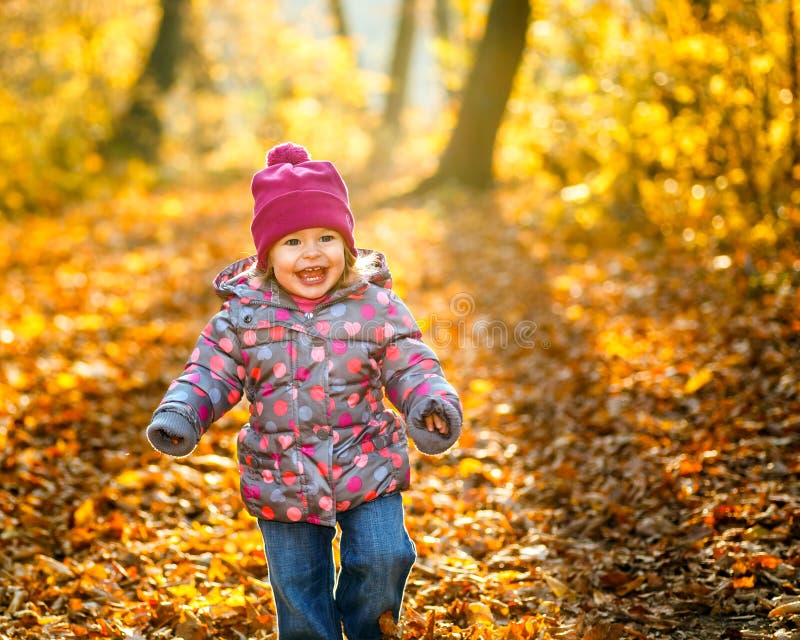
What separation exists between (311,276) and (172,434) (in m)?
0.75

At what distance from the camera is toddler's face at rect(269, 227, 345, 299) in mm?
2896

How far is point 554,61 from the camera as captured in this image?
12.9m

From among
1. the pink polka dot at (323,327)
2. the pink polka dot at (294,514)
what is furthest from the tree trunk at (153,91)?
the pink polka dot at (294,514)

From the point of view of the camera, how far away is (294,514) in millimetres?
2766

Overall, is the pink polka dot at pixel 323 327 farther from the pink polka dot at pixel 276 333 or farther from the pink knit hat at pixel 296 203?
the pink knit hat at pixel 296 203

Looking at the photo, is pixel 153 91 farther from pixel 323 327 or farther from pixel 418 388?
pixel 418 388

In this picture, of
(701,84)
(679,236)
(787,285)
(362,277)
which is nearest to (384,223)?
(679,236)

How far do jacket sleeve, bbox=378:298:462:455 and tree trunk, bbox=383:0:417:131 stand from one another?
20.0 m

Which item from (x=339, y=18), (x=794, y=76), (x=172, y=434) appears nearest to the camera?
(x=172, y=434)

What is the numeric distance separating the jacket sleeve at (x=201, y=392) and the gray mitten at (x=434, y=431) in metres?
0.68

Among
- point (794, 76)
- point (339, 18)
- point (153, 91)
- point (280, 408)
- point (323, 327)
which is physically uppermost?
point (339, 18)

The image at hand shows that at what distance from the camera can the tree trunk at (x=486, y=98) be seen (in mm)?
12383

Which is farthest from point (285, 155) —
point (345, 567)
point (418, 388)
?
point (345, 567)

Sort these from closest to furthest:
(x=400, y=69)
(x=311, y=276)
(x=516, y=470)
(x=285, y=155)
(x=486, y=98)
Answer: (x=311, y=276) < (x=285, y=155) < (x=516, y=470) < (x=486, y=98) < (x=400, y=69)
